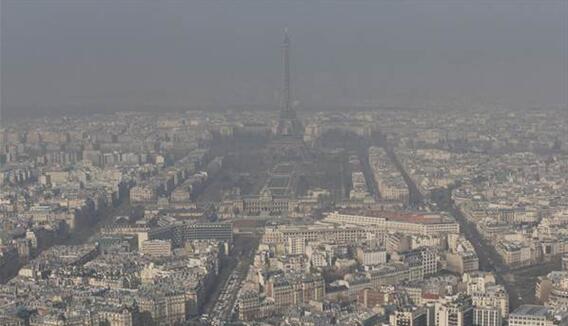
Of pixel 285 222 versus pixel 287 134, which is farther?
pixel 287 134

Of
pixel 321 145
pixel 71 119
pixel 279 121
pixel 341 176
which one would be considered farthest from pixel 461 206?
pixel 71 119

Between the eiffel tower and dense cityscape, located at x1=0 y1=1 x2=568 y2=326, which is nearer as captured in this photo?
dense cityscape, located at x1=0 y1=1 x2=568 y2=326

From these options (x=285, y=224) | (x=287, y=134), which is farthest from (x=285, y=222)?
(x=287, y=134)

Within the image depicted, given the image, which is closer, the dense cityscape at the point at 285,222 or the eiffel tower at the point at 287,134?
the dense cityscape at the point at 285,222

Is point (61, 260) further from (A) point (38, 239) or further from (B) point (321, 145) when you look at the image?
(B) point (321, 145)

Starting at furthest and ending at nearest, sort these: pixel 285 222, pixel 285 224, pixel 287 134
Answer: pixel 287 134, pixel 285 222, pixel 285 224

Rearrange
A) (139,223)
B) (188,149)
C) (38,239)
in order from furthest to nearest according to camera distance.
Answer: (188,149)
(139,223)
(38,239)

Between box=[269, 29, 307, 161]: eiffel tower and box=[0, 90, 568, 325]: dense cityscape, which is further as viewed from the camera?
box=[269, 29, 307, 161]: eiffel tower

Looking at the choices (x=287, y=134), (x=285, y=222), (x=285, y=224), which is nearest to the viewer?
(x=285, y=224)

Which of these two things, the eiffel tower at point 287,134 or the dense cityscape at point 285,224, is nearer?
the dense cityscape at point 285,224

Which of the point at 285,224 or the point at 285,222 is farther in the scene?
the point at 285,222

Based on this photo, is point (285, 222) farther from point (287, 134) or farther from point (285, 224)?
point (287, 134)
